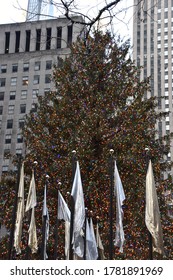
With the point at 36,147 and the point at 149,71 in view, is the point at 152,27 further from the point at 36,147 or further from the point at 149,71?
the point at 36,147

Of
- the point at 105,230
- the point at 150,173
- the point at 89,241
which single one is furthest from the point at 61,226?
the point at 150,173

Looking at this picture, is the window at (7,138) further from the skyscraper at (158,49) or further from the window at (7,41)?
the skyscraper at (158,49)

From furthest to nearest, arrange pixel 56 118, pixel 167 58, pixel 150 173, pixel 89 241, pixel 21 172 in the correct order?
pixel 167 58, pixel 56 118, pixel 89 241, pixel 21 172, pixel 150 173

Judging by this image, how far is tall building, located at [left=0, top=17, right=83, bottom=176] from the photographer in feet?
215

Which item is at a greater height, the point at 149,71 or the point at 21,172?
the point at 149,71

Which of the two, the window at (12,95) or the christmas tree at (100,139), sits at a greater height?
the window at (12,95)

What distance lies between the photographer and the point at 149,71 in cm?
10556

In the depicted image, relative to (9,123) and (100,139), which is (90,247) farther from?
(9,123)

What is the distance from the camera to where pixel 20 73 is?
70.1m

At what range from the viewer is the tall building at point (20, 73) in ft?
215

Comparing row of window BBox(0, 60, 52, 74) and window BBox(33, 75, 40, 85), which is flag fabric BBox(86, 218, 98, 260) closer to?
window BBox(33, 75, 40, 85)

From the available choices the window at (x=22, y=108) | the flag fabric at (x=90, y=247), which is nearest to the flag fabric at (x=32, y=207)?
the flag fabric at (x=90, y=247)
